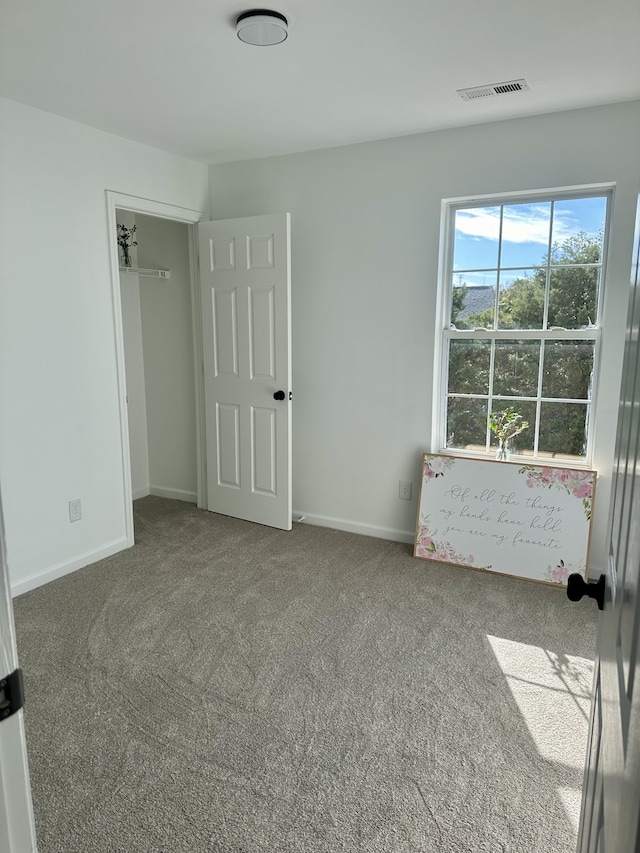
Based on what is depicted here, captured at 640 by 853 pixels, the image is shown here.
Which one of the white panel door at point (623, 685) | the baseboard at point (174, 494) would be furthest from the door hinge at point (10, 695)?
the baseboard at point (174, 494)

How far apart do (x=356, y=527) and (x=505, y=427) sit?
1.23 metres

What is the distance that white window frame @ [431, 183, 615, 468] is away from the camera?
3117 millimetres

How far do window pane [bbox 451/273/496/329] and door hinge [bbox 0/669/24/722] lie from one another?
322 centimetres

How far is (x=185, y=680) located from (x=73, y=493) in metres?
1.51

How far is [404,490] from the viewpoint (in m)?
Answer: 3.76

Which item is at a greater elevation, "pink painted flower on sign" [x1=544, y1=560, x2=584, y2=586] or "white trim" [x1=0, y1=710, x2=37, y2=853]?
"white trim" [x1=0, y1=710, x2=37, y2=853]

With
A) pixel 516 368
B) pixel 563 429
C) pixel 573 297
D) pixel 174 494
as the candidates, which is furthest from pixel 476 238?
pixel 174 494

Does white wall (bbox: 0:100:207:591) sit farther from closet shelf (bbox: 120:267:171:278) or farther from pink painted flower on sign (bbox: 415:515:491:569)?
pink painted flower on sign (bbox: 415:515:491:569)

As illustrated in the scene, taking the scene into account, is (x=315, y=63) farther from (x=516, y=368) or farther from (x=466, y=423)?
(x=466, y=423)

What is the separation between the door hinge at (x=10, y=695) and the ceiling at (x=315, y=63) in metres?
2.17

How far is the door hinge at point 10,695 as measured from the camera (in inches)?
26.6

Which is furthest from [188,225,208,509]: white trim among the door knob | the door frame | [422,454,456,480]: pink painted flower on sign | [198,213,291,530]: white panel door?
the door knob

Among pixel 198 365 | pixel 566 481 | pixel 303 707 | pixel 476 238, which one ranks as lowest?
pixel 303 707

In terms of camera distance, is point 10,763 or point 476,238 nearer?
point 10,763
